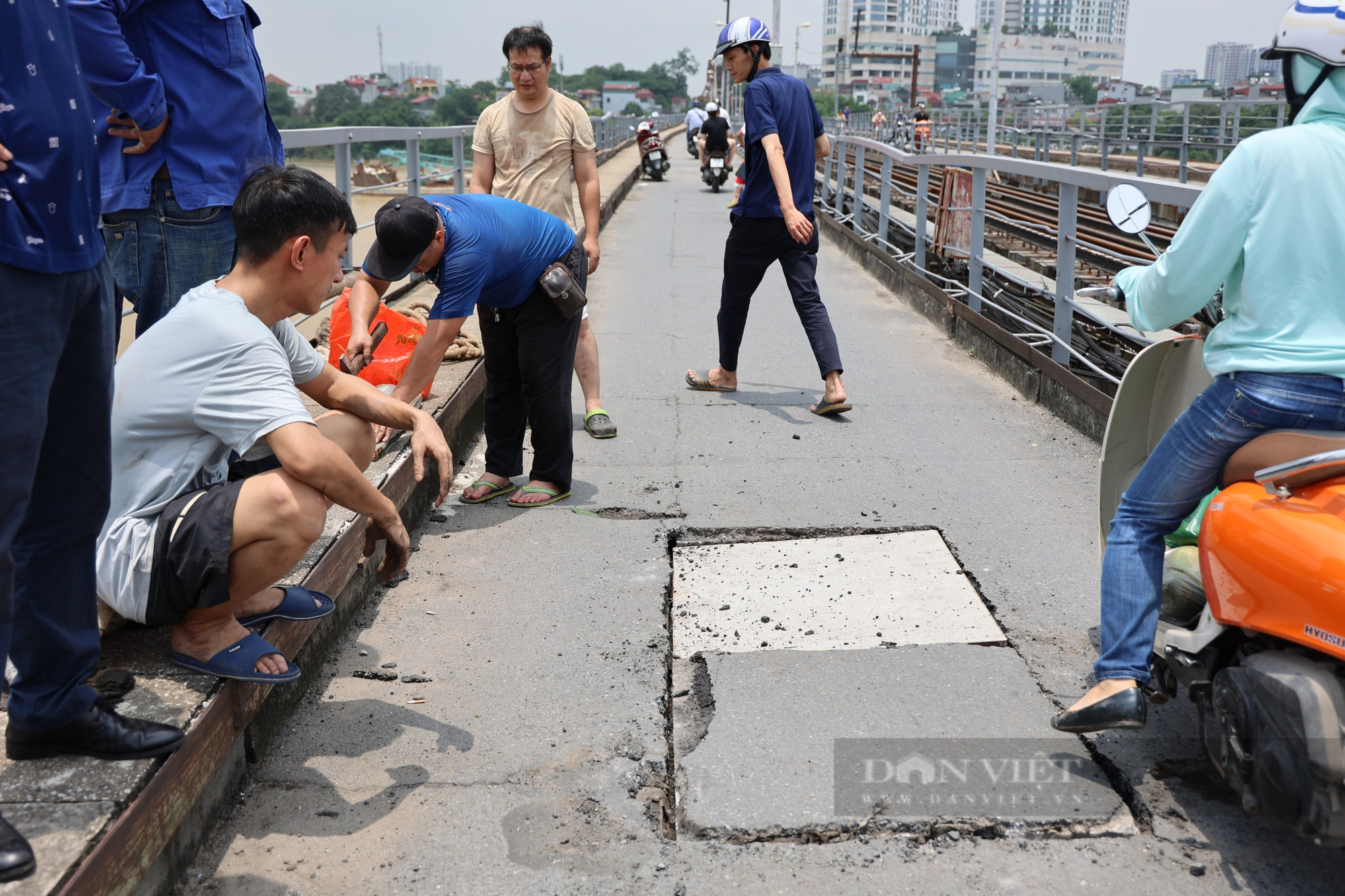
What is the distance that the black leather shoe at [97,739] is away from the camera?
7.63 ft

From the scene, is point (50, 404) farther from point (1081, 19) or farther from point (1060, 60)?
point (1081, 19)

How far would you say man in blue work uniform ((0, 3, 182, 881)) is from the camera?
6.37ft

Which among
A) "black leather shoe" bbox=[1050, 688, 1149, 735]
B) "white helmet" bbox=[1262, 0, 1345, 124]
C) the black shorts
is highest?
"white helmet" bbox=[1262, 0, 1345, 124]

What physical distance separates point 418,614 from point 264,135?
1657mm

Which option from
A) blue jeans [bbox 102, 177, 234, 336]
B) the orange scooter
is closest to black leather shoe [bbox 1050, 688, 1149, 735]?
the orange scooter

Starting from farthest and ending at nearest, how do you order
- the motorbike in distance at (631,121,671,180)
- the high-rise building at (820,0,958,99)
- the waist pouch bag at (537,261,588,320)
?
the high-rise building at (820,0,958,99)
the motorbike in distance at (631,121,671,180)
the waist pouch bag at (537,261,588,320)

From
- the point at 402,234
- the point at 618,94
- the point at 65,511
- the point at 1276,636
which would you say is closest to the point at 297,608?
the point at 65,511

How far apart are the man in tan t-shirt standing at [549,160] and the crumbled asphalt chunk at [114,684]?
333cm

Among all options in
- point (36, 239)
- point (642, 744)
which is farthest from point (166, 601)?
point (642, 744)

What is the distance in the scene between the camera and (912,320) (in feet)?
29.8

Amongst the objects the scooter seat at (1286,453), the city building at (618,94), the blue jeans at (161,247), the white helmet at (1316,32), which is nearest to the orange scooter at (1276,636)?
the scooter seat at (1286,453)

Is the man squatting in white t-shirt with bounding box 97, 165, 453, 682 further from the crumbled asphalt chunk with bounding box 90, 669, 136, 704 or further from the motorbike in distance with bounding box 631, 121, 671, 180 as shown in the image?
the motorbike in distance with bounding box 631, 121, 671, 180

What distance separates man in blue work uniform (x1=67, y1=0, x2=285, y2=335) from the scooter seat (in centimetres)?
293

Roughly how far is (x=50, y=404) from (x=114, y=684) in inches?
30.2
